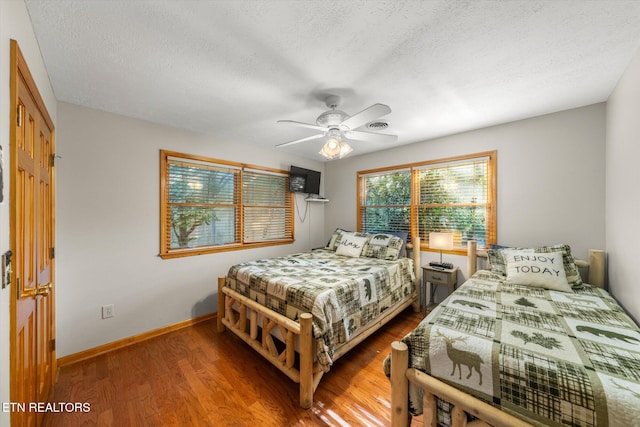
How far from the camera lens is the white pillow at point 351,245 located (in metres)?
3.38

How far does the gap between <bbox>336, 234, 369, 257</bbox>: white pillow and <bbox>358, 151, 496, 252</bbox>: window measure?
61cm

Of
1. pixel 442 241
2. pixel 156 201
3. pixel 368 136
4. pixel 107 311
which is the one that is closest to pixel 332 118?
pixel 368 136

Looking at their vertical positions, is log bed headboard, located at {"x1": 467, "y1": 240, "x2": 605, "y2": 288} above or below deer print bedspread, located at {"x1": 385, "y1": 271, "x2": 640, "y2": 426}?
above

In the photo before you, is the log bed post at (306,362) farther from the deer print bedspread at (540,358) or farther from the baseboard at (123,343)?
the baseboard at (123,343)

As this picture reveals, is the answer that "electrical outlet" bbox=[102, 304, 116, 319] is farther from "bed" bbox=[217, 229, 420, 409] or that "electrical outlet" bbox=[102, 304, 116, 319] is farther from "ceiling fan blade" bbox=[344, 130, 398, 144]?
"ceiling fan blade" bbox=[344, 130, 398, 144]

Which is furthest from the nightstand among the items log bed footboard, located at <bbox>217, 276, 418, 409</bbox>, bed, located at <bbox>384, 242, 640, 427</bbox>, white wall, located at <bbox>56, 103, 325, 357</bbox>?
white wall, located at <bbox>56, 103, 325, 357</bbox>

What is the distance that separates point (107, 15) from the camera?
1279mm

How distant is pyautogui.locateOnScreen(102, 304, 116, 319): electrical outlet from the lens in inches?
94.2

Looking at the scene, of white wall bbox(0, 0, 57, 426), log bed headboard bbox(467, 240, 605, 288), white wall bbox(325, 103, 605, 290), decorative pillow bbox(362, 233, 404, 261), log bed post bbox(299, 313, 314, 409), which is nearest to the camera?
white wall bbox(0, 0, 57, 426)

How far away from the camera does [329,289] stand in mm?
2010

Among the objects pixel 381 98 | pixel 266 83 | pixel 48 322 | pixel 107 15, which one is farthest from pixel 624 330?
pixel 48 322

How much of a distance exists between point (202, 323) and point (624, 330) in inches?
143

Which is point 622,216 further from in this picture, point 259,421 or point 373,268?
point 259,421

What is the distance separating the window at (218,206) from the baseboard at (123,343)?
0.83 metres
